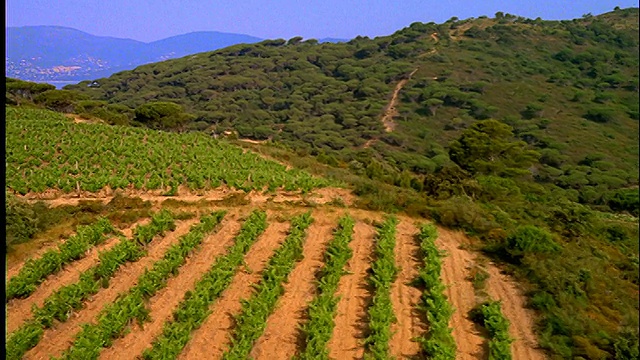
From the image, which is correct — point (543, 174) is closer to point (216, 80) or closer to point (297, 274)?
point (297, 274)

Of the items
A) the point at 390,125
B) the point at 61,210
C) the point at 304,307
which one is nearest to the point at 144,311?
the point at 304,307

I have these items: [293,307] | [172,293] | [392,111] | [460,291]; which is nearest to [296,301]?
[293,307]

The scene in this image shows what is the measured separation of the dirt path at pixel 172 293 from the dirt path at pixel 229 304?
0.77m

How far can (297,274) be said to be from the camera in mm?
11961

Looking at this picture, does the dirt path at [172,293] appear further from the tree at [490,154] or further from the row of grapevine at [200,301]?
the tree at [490,154]

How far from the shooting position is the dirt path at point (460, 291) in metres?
9.12

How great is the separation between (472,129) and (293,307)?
83.0 feet

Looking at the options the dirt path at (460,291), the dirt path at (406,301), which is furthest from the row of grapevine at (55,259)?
the dirt path at (460,291)

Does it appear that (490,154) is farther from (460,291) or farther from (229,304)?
(229,304)

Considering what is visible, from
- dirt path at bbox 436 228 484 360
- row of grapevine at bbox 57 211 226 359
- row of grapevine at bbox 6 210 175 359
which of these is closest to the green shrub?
dirt path at bbox 436 228 484 360

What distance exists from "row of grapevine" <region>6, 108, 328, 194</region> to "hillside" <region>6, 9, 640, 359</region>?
0.22 meters

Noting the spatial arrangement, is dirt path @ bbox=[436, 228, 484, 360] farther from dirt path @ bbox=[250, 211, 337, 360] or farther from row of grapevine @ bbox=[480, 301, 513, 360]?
dirt path @ bbox=[250, 211, 337, 360]

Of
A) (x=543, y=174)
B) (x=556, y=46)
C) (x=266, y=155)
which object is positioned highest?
(x=556, y=46)

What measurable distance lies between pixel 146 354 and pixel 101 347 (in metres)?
0.87
